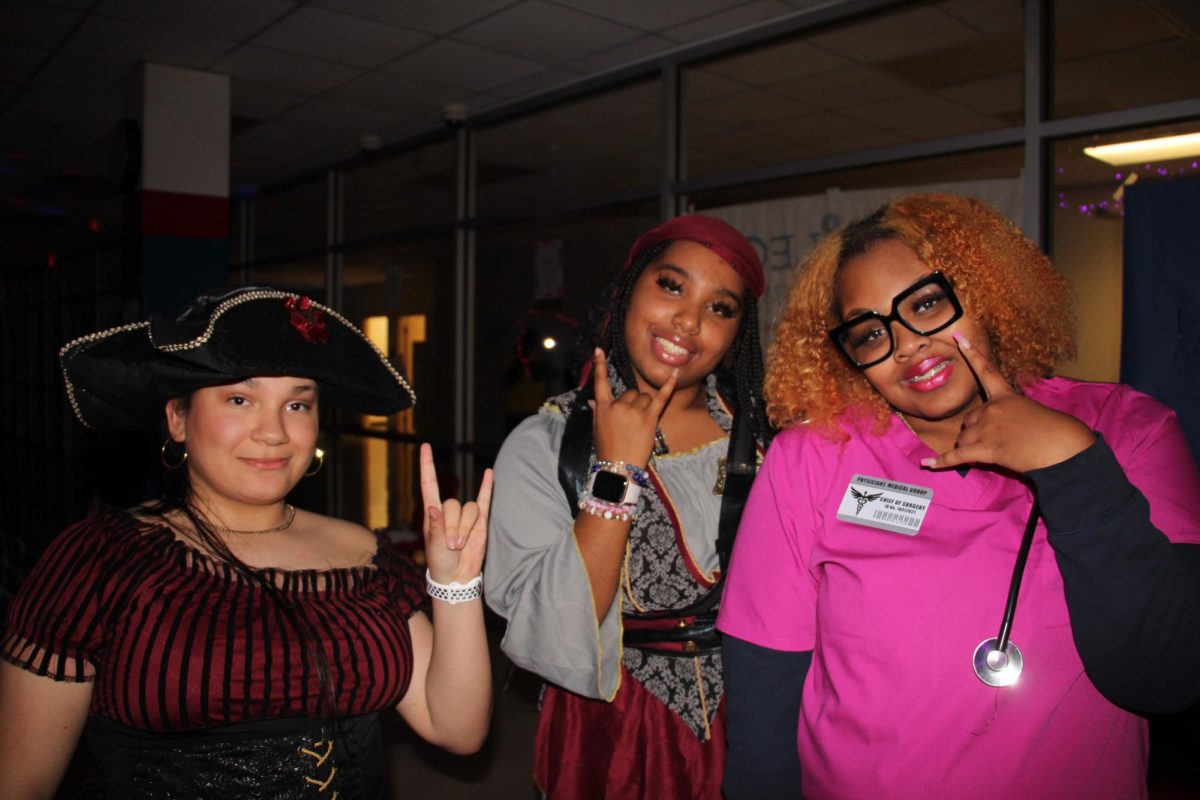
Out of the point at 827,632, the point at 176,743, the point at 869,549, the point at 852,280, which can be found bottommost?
the point at 176,743

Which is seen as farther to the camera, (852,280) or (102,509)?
(102,509)

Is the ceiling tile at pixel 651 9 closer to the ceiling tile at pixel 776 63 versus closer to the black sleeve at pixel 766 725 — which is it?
the ceiling tile at pixel 776 63

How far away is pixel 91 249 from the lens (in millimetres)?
11023

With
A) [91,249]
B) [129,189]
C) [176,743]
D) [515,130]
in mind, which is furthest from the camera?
[91,249]

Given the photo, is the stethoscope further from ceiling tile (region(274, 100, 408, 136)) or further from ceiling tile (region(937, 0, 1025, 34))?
ceiling tile (region(274, 100, 408, 136))

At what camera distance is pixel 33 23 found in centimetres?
442

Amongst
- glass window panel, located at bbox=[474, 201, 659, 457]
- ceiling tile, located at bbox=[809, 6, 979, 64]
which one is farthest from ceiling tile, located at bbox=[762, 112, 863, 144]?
glass window panel, located at bbox=[474, 201, 659, 457]

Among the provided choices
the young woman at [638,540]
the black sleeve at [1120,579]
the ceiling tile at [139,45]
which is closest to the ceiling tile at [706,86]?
the ceiling tile at [139,45]

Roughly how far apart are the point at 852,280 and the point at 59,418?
1374cm

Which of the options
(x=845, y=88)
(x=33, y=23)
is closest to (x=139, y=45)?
(x=33, y=23)

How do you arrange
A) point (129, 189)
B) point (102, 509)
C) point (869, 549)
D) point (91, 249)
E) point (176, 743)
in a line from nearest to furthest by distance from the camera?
point (869, 549)
point (176, 743)
point (102, 509)
point (129, 189)
point (91, 249)

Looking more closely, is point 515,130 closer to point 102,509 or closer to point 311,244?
point 102,509

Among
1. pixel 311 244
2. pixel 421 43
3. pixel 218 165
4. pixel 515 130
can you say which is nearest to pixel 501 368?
pixel 311 244

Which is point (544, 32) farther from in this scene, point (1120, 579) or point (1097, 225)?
point (1120, 579)
